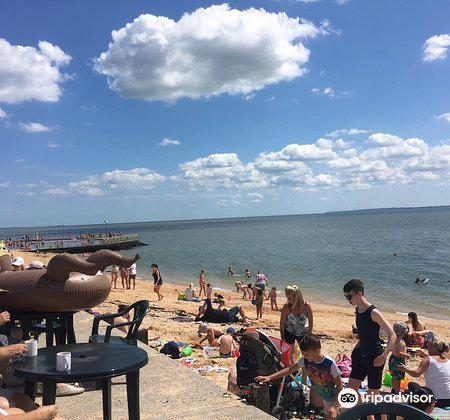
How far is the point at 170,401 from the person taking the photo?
4.14m

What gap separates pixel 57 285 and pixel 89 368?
6.36 feet

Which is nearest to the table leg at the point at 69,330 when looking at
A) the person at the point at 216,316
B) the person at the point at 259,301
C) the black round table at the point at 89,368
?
the black round table at the point at 89,368

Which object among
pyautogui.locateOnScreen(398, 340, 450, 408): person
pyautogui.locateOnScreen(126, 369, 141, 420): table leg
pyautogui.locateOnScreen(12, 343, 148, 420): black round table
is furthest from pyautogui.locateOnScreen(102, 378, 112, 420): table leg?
pyautogui.locateOnScreen(398, 340, 450, 408): person

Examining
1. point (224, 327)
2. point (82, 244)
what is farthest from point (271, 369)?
point (82, 244)

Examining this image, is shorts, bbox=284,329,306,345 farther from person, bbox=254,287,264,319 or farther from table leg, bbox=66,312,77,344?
person, bbox=254,287,264,319

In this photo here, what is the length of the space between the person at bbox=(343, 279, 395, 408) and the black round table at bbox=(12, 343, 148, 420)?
7.61 ft

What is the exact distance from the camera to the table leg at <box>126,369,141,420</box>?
126 inches

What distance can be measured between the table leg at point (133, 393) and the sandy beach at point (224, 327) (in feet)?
10.6

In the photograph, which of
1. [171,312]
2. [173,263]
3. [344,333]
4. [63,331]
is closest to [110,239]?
[173,263]

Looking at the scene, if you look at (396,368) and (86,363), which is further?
(396,368)

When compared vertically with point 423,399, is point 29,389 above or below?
above

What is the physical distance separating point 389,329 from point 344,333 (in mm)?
8516

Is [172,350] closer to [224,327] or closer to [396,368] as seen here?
[396,368]

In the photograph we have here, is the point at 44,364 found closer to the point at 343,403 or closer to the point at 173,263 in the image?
the point at 343,403
